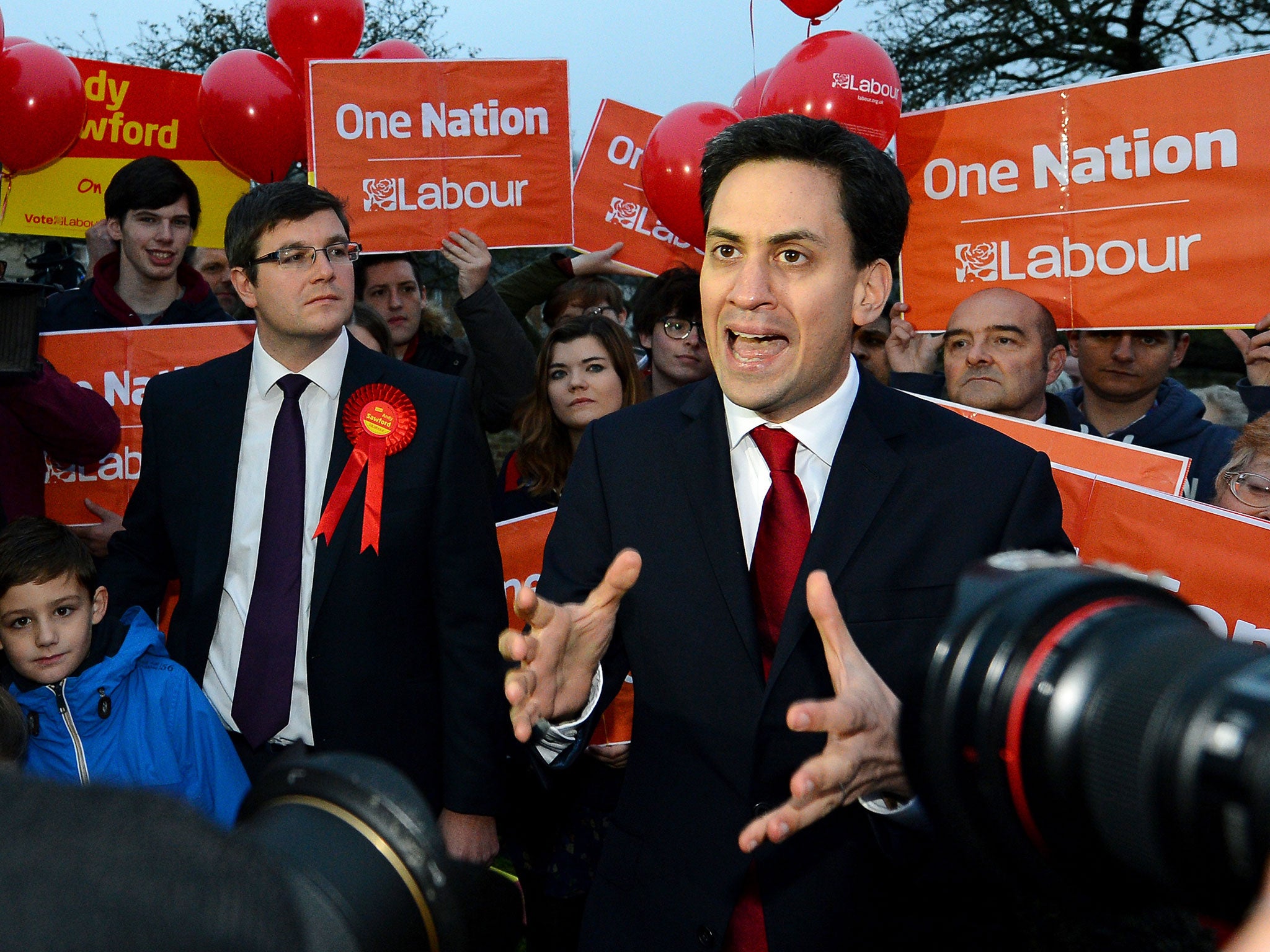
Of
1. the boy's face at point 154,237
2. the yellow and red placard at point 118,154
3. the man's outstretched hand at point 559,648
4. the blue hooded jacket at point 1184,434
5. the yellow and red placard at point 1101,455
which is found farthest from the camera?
the yellow and red placard at point 118,154

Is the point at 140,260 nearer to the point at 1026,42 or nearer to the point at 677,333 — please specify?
the point at 677,333

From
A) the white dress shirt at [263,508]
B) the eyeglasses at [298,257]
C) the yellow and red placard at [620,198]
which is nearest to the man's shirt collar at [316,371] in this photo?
the white dress shirt at [263,508]

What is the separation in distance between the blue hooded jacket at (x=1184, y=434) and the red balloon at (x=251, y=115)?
13.7ft

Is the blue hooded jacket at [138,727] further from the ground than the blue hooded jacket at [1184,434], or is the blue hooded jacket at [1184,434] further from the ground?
the blue hooded jacket at [1184,434]

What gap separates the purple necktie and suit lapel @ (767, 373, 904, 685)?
5.45 feet

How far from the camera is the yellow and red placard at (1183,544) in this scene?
3.51 metres

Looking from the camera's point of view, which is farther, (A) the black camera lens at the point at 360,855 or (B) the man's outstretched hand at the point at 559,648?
(B) the man's outstretched hand at the point at 559,648

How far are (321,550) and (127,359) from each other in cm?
211

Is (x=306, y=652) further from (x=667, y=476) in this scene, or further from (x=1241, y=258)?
(x=1241, y=258)

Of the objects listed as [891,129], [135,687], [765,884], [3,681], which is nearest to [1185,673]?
[765,884]

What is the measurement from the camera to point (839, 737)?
1.80 metres

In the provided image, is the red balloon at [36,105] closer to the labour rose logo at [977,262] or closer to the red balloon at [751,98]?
the red balloon at [751,98]

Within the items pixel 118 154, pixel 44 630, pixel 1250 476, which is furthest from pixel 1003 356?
pixel 118 154

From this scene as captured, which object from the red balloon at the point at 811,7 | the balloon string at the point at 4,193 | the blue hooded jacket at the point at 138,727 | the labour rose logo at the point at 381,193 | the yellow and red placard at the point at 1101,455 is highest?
the red balloon at the point at 811,7
